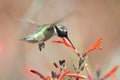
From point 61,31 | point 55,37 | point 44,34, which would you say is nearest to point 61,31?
point 61,31

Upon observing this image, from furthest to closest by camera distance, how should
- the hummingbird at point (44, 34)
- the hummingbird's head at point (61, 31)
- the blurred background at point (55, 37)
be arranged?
the blurred background at point (55, 37) → the hummingbird at point (44, 34) → the hummingbird's head at point (61, 31)

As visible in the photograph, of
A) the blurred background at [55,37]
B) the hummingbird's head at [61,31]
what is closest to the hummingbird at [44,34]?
the hummingbird's head at [61,31]

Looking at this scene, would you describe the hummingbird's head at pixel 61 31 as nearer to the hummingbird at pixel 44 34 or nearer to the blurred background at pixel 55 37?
the hummingbird at pixel 44 34

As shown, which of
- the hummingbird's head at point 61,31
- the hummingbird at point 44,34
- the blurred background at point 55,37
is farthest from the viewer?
the blurred background at point 55,37

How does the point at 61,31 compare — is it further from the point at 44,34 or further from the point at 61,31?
the point at 44,34

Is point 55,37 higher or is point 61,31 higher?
point 55,37

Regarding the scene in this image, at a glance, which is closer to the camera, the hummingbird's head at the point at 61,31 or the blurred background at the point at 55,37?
the hummingbird's head at the point at 61,31

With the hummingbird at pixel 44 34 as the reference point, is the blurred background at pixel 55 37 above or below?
above

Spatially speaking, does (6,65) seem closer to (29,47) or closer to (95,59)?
(29,47)

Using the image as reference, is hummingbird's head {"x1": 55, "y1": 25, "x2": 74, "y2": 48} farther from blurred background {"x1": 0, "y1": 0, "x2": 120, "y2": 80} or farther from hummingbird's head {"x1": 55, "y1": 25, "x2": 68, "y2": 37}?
blurred background {"x1": 0, "y1": 0, "x2": 120, "y2": 80}
